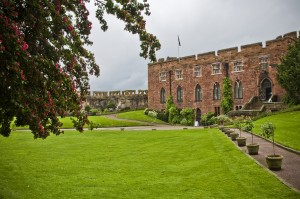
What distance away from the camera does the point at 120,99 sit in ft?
216

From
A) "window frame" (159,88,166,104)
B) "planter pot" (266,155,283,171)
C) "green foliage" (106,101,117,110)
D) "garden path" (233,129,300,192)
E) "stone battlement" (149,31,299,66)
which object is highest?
"stone battlement" (149,31,299,66)

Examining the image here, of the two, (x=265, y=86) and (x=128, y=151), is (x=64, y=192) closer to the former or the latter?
(x=128, y=151)

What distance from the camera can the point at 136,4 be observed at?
919 centimetres

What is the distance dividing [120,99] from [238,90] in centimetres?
2864

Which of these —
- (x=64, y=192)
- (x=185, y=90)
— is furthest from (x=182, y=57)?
(x=64, y=192)

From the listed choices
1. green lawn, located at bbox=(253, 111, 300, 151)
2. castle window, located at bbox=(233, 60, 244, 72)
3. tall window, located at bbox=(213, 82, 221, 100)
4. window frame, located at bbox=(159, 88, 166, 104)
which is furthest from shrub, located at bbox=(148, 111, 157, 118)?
green lawn, located at bbox=(253, 111, 300, 151)

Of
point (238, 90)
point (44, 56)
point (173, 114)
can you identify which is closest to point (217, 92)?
point (238, 90)

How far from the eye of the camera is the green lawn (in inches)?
759

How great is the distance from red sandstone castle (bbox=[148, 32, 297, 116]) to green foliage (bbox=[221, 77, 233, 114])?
57cm

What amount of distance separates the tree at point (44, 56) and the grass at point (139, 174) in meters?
3.54

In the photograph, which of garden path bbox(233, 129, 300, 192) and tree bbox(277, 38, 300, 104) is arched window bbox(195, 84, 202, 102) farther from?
garden path bbox(233, 129, 300, 192)

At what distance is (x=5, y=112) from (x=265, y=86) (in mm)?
38283

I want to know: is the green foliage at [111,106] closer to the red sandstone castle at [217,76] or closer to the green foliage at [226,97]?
the red sandstone castle at [217,76]

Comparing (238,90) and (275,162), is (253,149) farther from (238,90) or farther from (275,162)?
(238,90)
